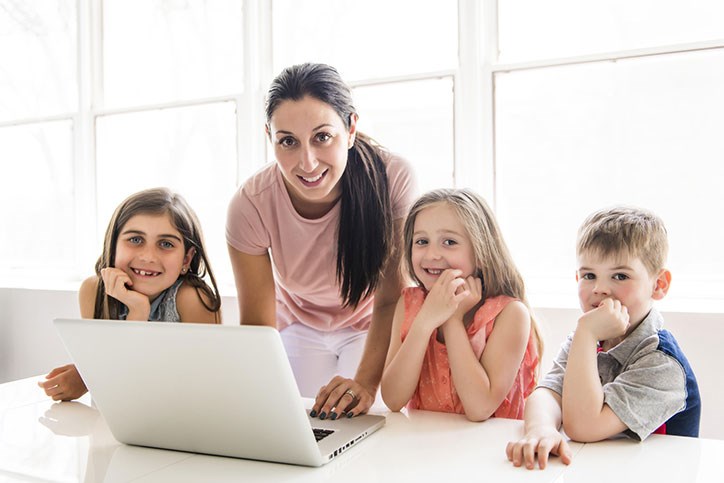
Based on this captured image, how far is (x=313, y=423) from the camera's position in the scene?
4.06 feet

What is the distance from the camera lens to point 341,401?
1.29m

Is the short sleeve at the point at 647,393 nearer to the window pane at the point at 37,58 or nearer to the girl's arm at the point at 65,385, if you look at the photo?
the girl's arm at the point at 65,385

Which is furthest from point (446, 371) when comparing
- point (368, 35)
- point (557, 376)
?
point (368, 35)

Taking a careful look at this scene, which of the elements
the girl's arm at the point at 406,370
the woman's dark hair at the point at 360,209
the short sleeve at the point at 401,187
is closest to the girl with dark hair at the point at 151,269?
the woman's dark hair at the point at 360,209

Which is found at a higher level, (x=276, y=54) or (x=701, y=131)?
(x=276, y=54)

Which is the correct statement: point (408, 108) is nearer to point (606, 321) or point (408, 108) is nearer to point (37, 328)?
point (606, 321)

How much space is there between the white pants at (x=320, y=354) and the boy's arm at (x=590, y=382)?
0.88 meters

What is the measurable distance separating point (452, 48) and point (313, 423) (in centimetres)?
203

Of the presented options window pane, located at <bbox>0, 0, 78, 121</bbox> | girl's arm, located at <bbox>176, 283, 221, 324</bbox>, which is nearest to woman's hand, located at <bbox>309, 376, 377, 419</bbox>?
girl's arm, located at <bbox>176, 283, 221, 324</bbox>

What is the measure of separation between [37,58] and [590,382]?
388 centimetres

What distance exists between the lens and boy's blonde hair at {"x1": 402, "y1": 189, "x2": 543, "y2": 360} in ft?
5.12

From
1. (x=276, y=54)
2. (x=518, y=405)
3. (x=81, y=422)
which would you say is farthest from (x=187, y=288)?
(x=276, y=54)

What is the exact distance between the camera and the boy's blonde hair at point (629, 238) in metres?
1.32

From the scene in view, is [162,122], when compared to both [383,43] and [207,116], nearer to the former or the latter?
[207,116]
